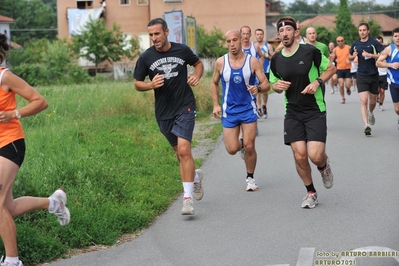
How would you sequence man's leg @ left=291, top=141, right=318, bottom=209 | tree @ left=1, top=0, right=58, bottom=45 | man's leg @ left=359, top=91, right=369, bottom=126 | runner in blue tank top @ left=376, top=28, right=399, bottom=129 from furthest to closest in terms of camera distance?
tree @ left=1, top=0, right=58, bottom=45 → man's leg @ left=359, top=91, right=369, bottom=126 → runner in blue tank top @ left=376, top=28, right=399, bottom=129 → man's leg @ left=291, top=141, right=318, bottom=209

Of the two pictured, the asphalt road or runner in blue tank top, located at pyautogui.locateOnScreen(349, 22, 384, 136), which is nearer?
the asphalt road

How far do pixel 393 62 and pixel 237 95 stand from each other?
5.11 meters

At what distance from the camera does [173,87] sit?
891 centimetres

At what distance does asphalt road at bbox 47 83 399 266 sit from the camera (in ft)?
22.2

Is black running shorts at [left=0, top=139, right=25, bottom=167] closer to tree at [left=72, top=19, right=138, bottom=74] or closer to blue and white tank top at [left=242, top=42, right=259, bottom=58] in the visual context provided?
blue and white tank top at [left=242, top=42, right=259, bottom=58]

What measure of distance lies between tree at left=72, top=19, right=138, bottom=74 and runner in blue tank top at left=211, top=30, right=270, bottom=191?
169 ft

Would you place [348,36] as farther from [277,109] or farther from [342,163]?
[342,163]

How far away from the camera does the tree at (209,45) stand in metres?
58.0

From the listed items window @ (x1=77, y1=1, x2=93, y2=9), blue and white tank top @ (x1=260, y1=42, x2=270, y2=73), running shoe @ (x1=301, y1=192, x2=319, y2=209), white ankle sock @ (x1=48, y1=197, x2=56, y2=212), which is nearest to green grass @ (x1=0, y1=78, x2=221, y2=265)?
white ankle sock @ (x1=48, y1=197, x2=56, y2=212)

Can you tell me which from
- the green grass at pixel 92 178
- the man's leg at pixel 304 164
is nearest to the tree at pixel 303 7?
the green grass at pixel 92 178

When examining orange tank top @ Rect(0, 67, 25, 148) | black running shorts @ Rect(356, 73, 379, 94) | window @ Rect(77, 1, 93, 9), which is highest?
window @ Rect(77, 1, 93, 9)

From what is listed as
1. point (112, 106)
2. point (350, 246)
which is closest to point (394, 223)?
point (350, 246)

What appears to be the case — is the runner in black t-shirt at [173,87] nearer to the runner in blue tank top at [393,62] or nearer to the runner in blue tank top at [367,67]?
the runner in blue tank top at [393,62]

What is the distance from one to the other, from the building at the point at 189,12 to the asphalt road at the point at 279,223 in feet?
182
